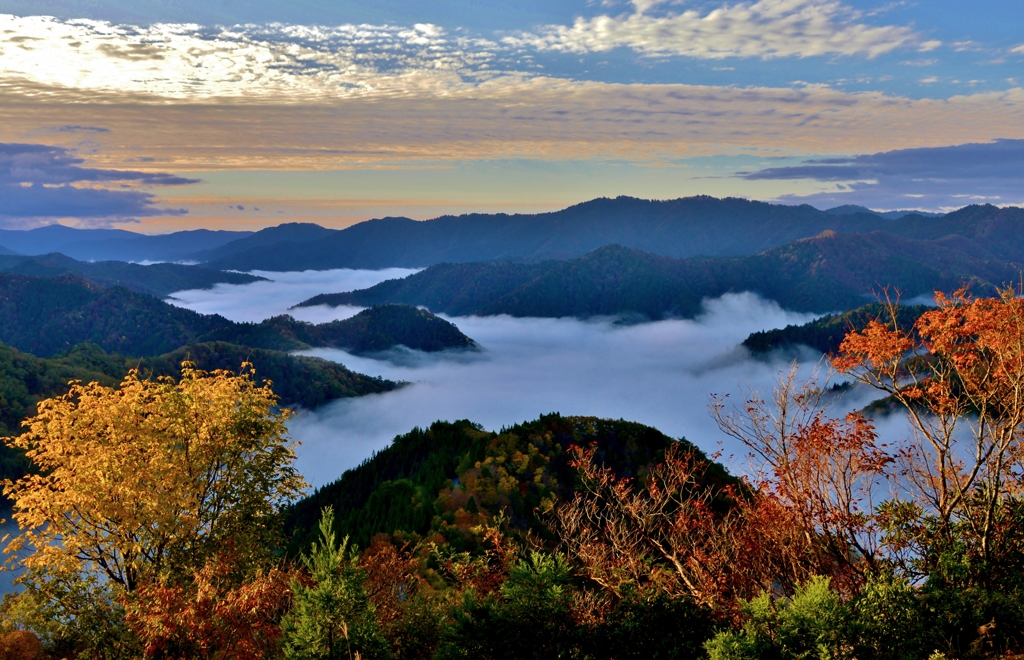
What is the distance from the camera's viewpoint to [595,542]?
94.4 ft

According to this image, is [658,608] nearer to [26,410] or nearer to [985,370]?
[985,370]

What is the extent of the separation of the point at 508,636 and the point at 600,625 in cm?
274

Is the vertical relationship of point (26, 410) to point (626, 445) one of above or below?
below

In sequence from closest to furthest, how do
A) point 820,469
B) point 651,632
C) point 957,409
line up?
1. point 651,632
2. point 957,409
3. point 820,469

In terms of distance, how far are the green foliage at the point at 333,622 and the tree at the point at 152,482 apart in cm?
874

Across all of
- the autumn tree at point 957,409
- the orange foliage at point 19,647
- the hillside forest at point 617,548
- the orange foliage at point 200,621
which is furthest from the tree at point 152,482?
the autumn tree at point 957,409

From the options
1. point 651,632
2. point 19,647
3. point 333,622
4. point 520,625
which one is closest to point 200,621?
point 333,622

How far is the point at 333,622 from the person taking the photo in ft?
62.5

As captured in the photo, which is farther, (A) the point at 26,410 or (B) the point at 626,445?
(A) the point at 26,410


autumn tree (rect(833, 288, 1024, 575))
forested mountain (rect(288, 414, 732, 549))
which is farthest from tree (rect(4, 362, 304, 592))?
forested mountain (rect(288, 414, 732, 549))

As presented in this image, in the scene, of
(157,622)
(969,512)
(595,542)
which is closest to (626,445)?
(595,542)

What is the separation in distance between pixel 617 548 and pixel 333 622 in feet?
39.6

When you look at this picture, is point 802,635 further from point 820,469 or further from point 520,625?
point 520,625

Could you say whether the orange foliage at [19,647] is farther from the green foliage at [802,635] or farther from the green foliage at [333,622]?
the green foliage at [802,635]
